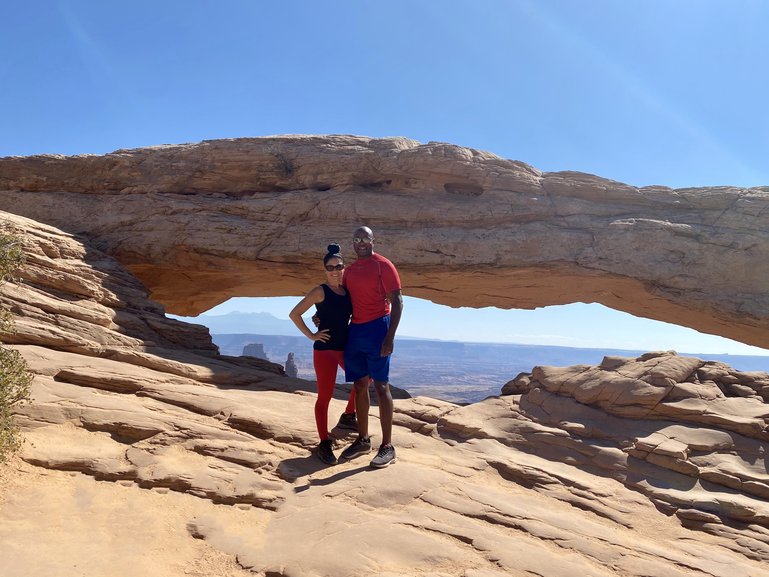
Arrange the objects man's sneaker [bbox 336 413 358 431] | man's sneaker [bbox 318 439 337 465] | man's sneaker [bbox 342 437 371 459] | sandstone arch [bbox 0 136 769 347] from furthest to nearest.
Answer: sandstone arch [bbox 0 136 769 347] → man's sneaker [bbox 336 413 358 431] → man's sneaker [bbox 342 437 371 459] → man's sneaker [bbox 318 439 337 465]

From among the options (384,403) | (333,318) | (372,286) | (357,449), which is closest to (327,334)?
(333,318)

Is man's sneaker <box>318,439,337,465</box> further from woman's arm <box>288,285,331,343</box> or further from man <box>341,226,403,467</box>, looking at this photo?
woman's arm <box>288,285,331,343</box>

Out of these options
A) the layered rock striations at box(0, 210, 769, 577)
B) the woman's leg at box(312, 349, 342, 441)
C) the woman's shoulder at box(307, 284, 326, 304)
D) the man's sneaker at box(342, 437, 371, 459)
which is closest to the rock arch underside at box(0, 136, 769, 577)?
the layered rock striations at box(0, 210, 769, 577)

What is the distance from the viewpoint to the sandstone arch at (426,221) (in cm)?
1399

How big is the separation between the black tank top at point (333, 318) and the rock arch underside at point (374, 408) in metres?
1.81

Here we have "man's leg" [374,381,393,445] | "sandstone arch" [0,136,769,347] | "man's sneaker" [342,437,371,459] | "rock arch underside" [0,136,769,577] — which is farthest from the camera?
"sandstone arch" [0,136,769,347]

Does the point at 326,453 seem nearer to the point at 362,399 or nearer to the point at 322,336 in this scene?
the point at 362,399

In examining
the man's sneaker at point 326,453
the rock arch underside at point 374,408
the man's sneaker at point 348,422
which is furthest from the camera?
the man's sneaker at point 348,422

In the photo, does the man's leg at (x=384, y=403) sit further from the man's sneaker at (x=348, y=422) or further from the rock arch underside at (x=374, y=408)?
the man's sneaker at (x=348, y=422)

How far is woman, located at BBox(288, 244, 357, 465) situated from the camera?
25.5 feet

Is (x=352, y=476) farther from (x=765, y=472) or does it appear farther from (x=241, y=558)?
(x=765, y=472)

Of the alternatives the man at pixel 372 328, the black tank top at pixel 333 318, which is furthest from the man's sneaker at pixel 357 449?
the black tank top at pixel 333 318

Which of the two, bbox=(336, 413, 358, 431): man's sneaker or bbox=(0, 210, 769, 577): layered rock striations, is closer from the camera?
bbox=(0, 210, 769, 577): layered rock striations

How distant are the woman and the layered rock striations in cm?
66
